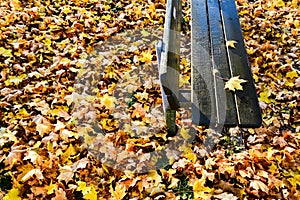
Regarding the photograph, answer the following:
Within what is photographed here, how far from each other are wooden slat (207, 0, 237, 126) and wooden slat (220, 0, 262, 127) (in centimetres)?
4

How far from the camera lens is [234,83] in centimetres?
237

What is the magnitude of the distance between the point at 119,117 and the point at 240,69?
132 cm

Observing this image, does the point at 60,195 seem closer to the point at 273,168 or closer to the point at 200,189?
the point at 200,189

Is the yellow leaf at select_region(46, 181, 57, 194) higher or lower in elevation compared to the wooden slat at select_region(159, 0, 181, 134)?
lower

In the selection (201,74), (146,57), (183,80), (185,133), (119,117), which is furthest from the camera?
(146,57)

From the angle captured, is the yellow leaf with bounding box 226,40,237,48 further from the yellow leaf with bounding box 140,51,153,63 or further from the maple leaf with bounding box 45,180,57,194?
the maple leaf with bounding box 45,180,57,194

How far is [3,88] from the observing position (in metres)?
3.48

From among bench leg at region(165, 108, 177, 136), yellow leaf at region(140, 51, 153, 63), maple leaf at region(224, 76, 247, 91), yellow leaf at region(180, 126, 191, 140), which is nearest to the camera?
maple leaf at region(224, 76, 247, 91)

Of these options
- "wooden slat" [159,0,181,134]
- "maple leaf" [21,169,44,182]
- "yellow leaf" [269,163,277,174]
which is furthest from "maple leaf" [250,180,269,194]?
"maple leaf" [21,169,44,182]

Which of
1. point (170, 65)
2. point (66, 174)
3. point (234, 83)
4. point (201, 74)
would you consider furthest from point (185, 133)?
point (66, 174)

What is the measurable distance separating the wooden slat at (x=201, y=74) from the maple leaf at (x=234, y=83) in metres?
0.12

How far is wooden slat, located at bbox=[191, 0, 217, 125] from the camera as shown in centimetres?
223

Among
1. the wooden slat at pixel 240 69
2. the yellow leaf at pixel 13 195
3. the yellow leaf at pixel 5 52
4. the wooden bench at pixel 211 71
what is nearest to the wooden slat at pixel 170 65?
the wooden bench at pixel 211 71

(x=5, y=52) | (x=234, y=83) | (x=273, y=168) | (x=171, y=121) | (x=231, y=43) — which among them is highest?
(x=5, y=52)
